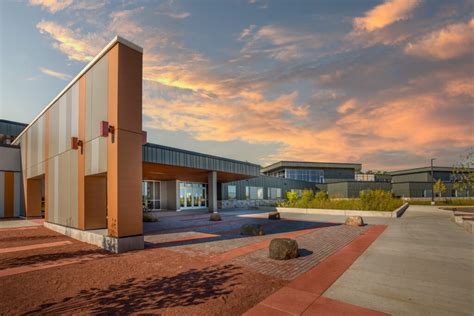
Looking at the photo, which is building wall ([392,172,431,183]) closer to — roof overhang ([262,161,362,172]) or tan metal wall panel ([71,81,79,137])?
roof overhang ([262,161,362,172])

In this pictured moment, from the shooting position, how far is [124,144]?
1046 cm

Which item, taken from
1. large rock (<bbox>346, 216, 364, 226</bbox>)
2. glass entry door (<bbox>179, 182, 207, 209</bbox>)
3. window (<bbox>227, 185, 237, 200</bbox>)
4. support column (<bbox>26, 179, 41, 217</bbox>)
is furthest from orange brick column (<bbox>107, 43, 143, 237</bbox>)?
window (<bbox>227, 185, 237, 200</bbox>)

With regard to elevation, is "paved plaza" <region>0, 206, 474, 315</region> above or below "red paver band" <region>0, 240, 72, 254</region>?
above

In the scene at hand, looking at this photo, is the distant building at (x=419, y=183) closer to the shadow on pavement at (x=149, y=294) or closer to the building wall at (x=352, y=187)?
the building wall at (x=352, y=187)

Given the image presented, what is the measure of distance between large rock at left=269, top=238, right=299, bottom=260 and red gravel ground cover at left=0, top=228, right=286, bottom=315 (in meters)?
1.53

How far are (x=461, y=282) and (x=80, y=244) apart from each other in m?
13.8

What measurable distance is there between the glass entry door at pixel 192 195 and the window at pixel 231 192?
463cm

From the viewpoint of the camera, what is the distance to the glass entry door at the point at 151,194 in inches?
1261

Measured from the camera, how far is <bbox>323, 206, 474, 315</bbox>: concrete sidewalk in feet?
16.9

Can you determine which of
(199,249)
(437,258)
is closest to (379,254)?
(437,258)

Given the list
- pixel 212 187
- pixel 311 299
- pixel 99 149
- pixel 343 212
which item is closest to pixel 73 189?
pixel 99 149

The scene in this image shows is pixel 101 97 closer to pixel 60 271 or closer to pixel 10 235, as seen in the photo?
pixel 60 271

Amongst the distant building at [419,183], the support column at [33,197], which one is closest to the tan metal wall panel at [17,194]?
the support column at [33,197]

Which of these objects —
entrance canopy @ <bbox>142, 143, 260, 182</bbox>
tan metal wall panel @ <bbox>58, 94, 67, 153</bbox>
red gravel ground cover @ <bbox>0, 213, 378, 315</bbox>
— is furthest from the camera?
entrance canopy @ <bbox>142, 143, 260, 182</bbox>
